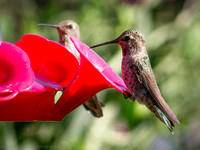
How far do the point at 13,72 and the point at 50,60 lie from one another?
0.45 m

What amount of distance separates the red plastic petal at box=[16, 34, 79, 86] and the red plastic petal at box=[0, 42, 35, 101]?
0.30 m

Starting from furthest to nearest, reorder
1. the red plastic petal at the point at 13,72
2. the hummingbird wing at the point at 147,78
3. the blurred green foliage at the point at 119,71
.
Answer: the blurred green foliage at the point at 119,71, the hummingbird wing at the point at 147,78, the red plastic petal at the point at 13,72

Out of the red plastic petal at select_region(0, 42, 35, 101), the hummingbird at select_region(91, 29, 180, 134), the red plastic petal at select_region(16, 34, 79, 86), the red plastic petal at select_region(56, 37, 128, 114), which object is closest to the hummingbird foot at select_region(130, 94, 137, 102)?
the hummingbird at select_region(91, 29, 180, 134)

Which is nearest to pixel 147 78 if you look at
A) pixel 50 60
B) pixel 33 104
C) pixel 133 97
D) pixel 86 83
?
pixel 133 97

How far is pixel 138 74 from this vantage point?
2871mm

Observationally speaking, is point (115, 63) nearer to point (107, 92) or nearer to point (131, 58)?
point (107, 92)

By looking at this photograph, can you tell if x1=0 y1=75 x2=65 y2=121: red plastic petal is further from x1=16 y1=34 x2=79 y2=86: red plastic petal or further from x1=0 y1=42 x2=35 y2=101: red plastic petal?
x1=16 y1=34 x2=79 y2=86: red plastic petal

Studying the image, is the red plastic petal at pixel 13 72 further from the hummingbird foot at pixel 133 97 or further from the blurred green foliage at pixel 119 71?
the blurred green foliage at pixel 119 71

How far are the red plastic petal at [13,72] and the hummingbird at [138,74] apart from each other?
907 mm

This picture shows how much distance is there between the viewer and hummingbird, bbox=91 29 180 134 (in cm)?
275

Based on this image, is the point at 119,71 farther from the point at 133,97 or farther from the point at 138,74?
the point at 133,97

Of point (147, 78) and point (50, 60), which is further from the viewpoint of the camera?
point (147, 78)

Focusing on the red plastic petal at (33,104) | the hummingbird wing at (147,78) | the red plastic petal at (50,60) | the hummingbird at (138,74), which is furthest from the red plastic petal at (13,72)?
the hummingbird wing at (147,78)

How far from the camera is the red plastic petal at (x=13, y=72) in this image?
5.97 feet
